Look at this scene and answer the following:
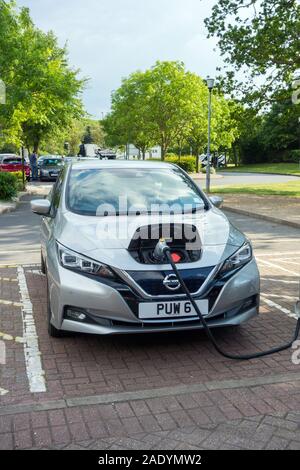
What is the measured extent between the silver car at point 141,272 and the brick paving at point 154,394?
34 cm

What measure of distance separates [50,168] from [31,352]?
27714 millimetres

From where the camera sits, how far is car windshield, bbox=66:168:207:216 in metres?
5.14

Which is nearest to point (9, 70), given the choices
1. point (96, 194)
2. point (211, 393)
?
point (96, 194)

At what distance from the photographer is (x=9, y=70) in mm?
18078

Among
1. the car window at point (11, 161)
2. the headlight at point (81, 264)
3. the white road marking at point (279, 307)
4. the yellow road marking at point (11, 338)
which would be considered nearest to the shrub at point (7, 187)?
the car window at point (11, 161)

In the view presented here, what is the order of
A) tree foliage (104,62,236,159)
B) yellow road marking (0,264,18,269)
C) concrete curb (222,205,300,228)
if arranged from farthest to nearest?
1. tree foliage (104,62,236,159)
2. concrete curb (222,205,300,228)
3. yellow road marking (0,264,18,269)

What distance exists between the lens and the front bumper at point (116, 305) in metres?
4.07

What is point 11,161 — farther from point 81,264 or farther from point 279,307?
point 81,264

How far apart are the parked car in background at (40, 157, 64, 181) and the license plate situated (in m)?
27.5

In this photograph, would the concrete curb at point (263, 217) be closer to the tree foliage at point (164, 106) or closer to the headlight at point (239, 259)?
the headlight at point (239, 259)

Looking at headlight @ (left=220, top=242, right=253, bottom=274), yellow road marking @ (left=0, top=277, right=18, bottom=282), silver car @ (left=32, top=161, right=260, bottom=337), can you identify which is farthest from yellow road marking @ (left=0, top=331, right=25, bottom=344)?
yellow road marking @ (left=0, top=277, right=18, bottom=282)

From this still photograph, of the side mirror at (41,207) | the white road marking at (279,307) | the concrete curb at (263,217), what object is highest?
the side mirror at (41,207)

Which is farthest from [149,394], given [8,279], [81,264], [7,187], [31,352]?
[7,187]

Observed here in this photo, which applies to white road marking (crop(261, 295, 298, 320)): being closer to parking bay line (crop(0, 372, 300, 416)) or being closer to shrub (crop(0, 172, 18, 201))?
parking bay line (crop(0, 372, 300, 416))
